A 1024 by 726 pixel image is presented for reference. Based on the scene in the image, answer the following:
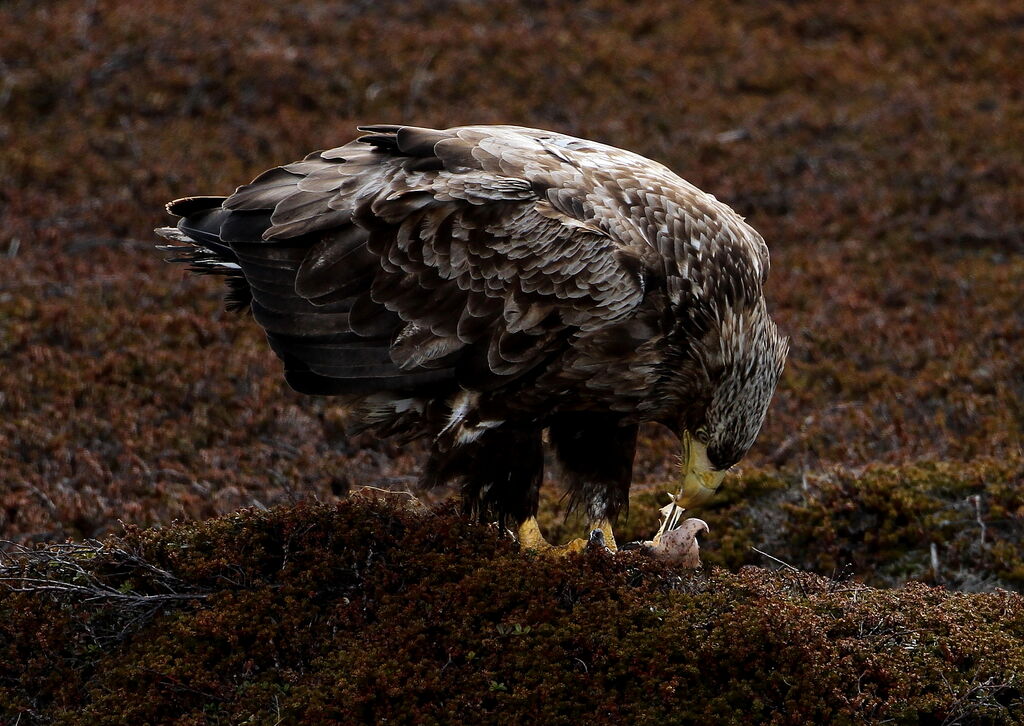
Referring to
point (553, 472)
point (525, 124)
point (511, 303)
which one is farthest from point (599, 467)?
point (525, 124)

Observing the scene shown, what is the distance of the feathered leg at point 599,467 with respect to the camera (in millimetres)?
6805

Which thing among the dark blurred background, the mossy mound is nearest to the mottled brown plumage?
the mossy mound

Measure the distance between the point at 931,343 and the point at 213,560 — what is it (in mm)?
6786

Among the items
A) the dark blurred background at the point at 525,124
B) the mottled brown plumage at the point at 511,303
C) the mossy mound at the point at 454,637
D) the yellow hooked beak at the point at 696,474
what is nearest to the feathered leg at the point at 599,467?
the mottled brown plumage at the point at 511,303

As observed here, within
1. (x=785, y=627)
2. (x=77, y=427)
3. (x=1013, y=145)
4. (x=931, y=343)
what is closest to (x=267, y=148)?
(x=77, y=427)

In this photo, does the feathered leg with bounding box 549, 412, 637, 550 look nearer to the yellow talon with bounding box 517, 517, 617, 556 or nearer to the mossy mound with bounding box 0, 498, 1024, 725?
the yellow talon with bounding box 517, 517, 617, 556

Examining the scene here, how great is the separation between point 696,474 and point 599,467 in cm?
56

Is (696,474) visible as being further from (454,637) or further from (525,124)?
(525,124)

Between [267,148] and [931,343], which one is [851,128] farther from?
[267,148]

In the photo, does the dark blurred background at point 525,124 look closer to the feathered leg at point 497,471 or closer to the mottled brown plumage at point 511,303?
the feathered leg at point 497,471

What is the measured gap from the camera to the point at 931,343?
10438 millimetres

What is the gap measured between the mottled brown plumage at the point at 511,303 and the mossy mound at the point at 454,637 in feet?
2.18

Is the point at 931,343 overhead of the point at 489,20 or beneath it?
beneath

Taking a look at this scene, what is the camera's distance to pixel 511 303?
20.4ft
